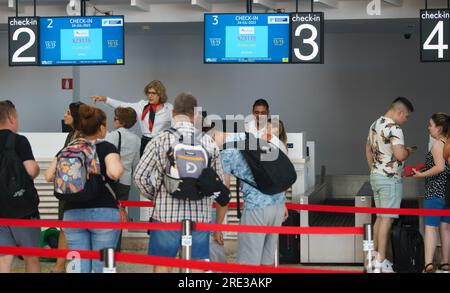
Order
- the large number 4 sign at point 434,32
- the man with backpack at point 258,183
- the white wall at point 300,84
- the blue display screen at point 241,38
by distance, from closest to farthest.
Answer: the man with backpack at point 258,183 → the large number 4 sign at point 434,32 → the blue display screen at point 241,38 → the white wall at point 300,84

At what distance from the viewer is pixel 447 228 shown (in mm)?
7988

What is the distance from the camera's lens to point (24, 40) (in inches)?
416

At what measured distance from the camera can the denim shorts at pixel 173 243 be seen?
18.4 feet

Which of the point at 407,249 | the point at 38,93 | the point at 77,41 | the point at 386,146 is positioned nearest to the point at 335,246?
the point at 407,249

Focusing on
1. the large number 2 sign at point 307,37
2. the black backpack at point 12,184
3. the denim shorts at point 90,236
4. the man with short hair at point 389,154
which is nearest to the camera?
the denim shorts at point 90,236

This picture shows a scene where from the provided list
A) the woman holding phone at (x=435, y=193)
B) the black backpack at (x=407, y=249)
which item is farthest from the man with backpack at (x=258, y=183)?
the black backpack at (x=407, y=249)

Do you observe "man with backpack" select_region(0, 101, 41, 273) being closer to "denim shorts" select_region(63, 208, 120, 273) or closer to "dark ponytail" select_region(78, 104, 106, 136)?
"denim shorts" select_region(63, 208, 120, 273)

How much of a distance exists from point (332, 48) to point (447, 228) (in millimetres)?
7705

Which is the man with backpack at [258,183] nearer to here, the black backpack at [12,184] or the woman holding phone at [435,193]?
the black backpack at [12,184]

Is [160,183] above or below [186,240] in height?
above

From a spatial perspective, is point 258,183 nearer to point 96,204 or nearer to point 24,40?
point 96,204

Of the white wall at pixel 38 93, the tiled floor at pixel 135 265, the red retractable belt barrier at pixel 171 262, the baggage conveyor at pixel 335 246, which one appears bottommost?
the tiled floor at pixel 135 265

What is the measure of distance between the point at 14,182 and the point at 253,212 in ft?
5.37

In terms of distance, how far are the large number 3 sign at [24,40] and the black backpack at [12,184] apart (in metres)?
4.63
